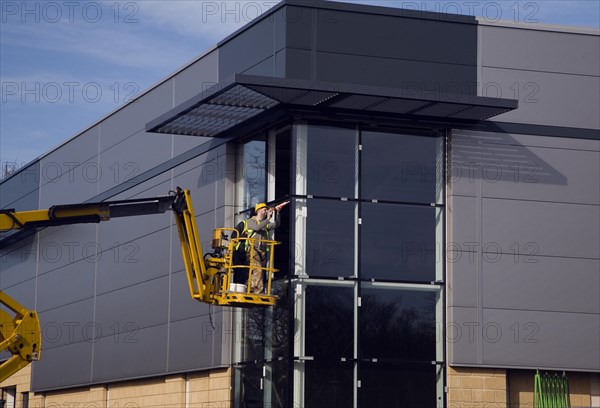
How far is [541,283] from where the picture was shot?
88.4 feet

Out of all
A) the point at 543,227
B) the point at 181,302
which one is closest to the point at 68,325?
the point at 181,302

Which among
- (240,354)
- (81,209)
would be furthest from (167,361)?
(81,209)

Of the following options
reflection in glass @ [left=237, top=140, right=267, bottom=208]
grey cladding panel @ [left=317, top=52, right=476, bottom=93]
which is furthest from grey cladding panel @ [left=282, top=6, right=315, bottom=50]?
reflection in glass @ [left=237, top=140, right=267, bottom=208]

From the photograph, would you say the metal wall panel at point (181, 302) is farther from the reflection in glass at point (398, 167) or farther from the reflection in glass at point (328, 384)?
the reflection in glass at point (398, 167)

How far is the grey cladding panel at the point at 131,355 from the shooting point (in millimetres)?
31719

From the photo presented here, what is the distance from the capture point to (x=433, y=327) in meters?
26.4

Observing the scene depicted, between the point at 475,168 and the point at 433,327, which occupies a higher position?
the point at 475,168

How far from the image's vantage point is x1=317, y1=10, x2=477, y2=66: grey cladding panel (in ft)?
86.1

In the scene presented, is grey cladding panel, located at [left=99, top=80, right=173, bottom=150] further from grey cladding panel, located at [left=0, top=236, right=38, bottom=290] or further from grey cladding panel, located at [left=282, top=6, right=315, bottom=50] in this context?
grey cladding panel, located at [left=0, top=236, right=38, bottom=290]

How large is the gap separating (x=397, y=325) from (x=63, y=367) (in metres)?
17.2

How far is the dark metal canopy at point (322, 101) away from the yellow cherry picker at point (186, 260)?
216 centimetres

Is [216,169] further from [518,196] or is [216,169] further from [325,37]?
[518,196]

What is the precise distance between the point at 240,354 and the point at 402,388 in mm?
4212

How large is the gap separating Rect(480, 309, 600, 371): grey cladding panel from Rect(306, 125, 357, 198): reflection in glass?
4.36m
